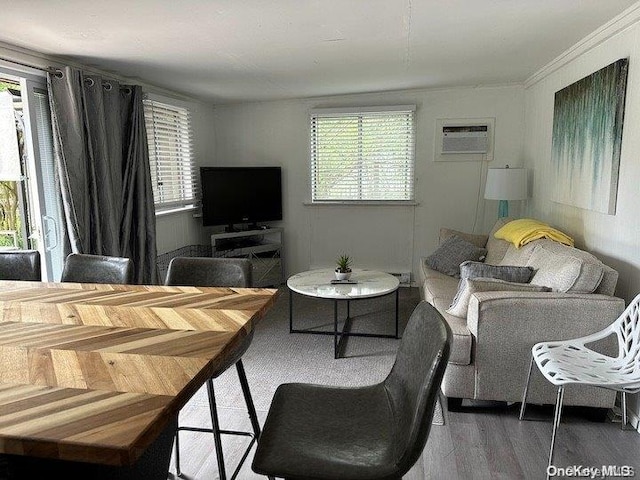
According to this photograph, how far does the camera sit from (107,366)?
3.36 feet

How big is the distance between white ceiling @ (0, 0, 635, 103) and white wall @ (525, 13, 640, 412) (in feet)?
0.54

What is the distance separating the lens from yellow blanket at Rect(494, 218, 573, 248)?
3.06m

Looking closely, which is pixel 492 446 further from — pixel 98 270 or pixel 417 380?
pixel 98 270

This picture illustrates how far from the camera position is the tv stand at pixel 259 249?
477 cm

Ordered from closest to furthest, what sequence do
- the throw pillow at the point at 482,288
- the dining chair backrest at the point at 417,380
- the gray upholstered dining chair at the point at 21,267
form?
the dining chair backrest at the point at 417,380 → the gray upholstered dining chair at the point at 21,267 → the throw pillow at the point at 482,288

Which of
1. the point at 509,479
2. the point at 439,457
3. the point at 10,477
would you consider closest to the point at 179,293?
the point at 10,477

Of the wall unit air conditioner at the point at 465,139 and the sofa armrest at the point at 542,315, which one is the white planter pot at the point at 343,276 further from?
the wall unit air conditioner at the point at 465,139

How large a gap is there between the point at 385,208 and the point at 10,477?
4.41m

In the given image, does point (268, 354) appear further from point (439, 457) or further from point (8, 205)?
point (8, 205)

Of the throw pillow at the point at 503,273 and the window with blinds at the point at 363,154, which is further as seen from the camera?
the window with blinds at the point at 363,154

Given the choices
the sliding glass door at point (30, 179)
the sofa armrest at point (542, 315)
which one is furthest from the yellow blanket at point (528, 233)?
the sliding glass door at point (30, 179)

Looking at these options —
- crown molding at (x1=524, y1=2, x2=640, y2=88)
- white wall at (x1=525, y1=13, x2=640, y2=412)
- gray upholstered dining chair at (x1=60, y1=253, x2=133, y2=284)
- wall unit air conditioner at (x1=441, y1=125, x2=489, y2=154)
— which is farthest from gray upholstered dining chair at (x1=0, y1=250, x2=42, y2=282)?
wall unit air conditioner at (x1=441, y1=125, x2=489, y2=154)

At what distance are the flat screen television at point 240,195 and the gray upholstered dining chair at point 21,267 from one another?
2.63m

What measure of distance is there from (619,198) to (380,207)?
2702mm
